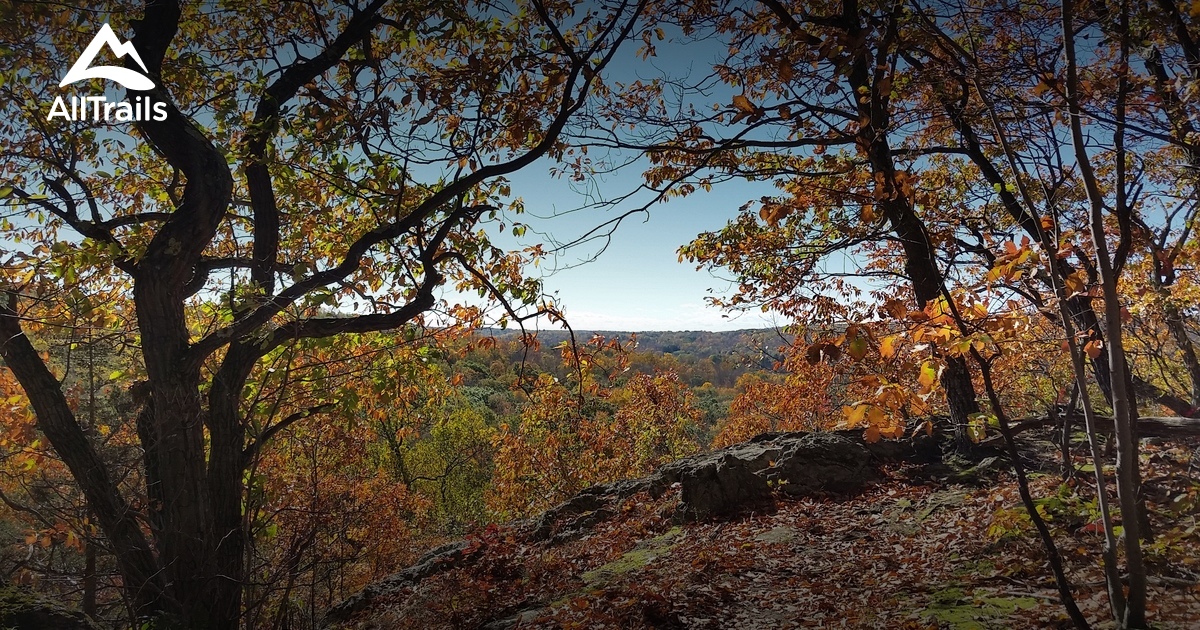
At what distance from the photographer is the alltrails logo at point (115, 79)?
5.10 meters

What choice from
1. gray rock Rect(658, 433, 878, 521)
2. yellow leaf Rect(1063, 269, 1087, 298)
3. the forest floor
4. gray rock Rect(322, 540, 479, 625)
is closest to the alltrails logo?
the forest floor

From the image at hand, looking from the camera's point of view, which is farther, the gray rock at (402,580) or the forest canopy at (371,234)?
the gray rock at (402,580)

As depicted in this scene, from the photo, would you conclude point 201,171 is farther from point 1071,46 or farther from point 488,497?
point 488,497

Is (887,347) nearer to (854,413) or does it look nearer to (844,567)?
(854,413)

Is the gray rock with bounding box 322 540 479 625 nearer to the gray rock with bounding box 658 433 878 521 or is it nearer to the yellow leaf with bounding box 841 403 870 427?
the gray rock with bounding box 658 433 878 521

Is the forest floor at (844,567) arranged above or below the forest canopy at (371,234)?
below

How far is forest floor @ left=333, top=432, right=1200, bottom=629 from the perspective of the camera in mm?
3889

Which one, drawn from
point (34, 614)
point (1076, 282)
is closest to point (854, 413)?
point (1076, 282)

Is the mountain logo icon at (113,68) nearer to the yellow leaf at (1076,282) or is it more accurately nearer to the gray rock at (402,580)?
the gray rock at (402,580)

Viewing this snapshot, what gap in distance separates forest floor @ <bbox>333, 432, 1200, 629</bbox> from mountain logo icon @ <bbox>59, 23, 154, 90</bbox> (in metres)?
6.27

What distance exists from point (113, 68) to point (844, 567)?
847cm

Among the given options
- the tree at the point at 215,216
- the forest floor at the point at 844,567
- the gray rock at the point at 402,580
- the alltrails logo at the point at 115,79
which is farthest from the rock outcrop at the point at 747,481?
the alltrails logo at the point at 115,79

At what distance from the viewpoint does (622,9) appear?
4.18 m

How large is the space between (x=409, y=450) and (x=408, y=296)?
28.8 meters
